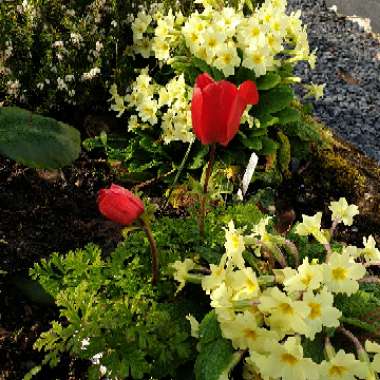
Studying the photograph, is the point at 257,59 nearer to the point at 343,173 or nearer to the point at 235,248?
the point at 343,173

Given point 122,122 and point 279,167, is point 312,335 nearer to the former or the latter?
point 279,167

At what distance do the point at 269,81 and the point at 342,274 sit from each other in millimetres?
1708

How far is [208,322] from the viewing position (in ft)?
6.13

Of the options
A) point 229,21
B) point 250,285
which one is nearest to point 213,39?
point 229,21

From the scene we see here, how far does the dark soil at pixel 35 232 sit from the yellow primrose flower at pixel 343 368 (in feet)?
3.42

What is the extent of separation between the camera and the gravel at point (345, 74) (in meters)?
4.85

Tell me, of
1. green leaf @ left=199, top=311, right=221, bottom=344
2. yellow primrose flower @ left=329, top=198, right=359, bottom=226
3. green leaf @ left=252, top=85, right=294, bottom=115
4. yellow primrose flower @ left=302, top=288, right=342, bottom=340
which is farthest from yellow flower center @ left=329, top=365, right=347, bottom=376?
green leaf @ left=252, top=85, right=294, bottom=115

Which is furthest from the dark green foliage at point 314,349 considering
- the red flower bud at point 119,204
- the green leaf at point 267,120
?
the green leaf at point 267,120

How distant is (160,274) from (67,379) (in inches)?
24.2

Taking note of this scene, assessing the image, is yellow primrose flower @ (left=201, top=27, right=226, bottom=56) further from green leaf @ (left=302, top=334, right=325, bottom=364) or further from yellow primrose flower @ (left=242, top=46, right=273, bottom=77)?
green leaf @ (left=302, top=334, right=325, bottom=364)

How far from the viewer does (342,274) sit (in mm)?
1733

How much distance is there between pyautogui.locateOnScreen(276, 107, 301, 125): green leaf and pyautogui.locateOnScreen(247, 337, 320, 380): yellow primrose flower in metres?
1.80

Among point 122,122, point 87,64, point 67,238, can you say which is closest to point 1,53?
point 87,64

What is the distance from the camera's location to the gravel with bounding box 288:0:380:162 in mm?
4852
